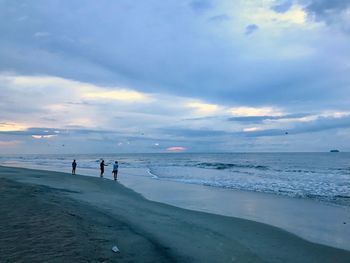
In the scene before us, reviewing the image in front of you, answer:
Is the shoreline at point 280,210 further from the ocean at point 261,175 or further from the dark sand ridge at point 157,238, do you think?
the ocean at point 261,175

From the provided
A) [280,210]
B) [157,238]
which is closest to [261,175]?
[280,210]

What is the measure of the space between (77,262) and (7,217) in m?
4.49

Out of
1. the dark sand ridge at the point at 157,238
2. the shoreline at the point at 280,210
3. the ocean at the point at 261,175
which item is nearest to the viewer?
the dark sand ridge at the point at 157,238

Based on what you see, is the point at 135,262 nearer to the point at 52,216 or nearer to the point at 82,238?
A: the point at 82,238

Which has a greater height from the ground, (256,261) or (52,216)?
(52,216)

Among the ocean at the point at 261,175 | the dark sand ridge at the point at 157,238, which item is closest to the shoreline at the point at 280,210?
the dark sand ridge at the point at 157,238

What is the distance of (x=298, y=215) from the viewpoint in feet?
50.7

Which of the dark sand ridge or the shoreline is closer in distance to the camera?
the dark sand ridge

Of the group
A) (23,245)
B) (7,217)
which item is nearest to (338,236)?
(23,245)

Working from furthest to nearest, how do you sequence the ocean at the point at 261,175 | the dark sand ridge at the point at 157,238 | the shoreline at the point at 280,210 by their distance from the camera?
the ocean at the point at 261,175
the shoreline at the point at 280,210
the dark sand ridge at the point at 157,238

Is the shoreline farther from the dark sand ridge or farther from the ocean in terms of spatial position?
the ocean

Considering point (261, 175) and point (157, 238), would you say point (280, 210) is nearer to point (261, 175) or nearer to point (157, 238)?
point (157, 238)

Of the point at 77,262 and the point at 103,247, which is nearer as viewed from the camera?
the point at 77,262

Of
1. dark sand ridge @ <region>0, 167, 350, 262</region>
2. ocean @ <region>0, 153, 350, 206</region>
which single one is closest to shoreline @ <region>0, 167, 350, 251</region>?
dark sand ridge @ <region>0, 167, 350, 262</region>
